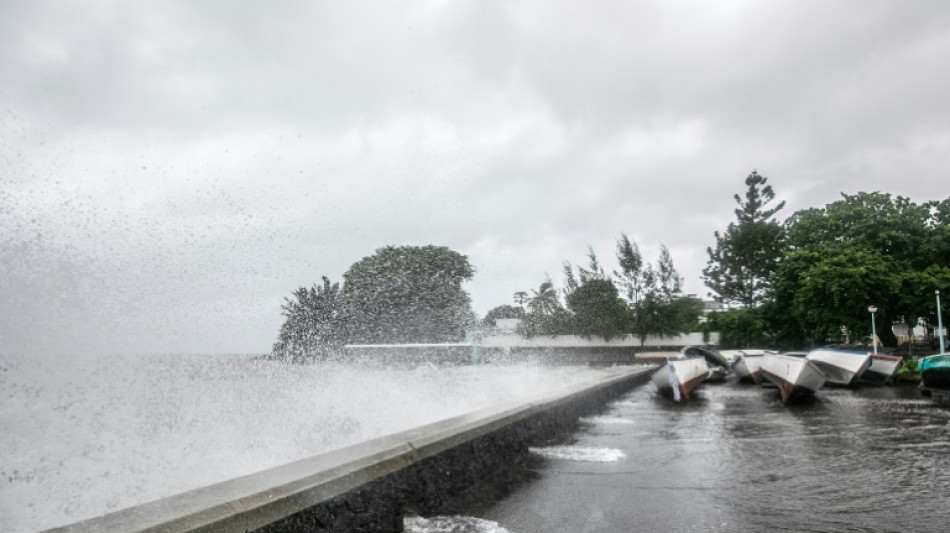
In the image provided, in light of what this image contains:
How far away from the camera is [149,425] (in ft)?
32.1

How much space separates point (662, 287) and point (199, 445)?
153 ft

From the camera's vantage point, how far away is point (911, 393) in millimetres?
16719

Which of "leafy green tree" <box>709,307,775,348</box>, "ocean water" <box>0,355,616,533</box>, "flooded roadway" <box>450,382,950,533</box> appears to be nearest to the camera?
"flooded roadway" <box>450,382,950,533</box>

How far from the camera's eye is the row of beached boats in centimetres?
1459

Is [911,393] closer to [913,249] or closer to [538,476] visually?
[538,476]

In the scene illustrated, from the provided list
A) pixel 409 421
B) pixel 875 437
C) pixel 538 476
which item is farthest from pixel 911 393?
pixel 538 476

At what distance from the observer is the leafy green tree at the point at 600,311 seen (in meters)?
Answer: 50.1

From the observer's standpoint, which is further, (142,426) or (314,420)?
(314,420)

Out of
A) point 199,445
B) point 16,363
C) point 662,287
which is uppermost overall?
point 662,287

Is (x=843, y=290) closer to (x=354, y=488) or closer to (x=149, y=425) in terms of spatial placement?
(x=149, y=425)

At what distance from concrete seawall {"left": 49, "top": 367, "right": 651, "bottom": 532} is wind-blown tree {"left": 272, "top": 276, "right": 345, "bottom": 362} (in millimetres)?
13829

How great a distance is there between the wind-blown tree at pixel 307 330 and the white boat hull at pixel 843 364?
16.4 meters

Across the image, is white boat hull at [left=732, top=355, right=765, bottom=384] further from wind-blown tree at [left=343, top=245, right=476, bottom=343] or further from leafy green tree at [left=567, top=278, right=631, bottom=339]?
wind-blown tree at [left=343, top=245, right=476, bottom=343]

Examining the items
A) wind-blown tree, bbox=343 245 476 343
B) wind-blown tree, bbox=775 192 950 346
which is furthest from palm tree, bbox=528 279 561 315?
wind-blown tree, bbox=775 192 950 346
